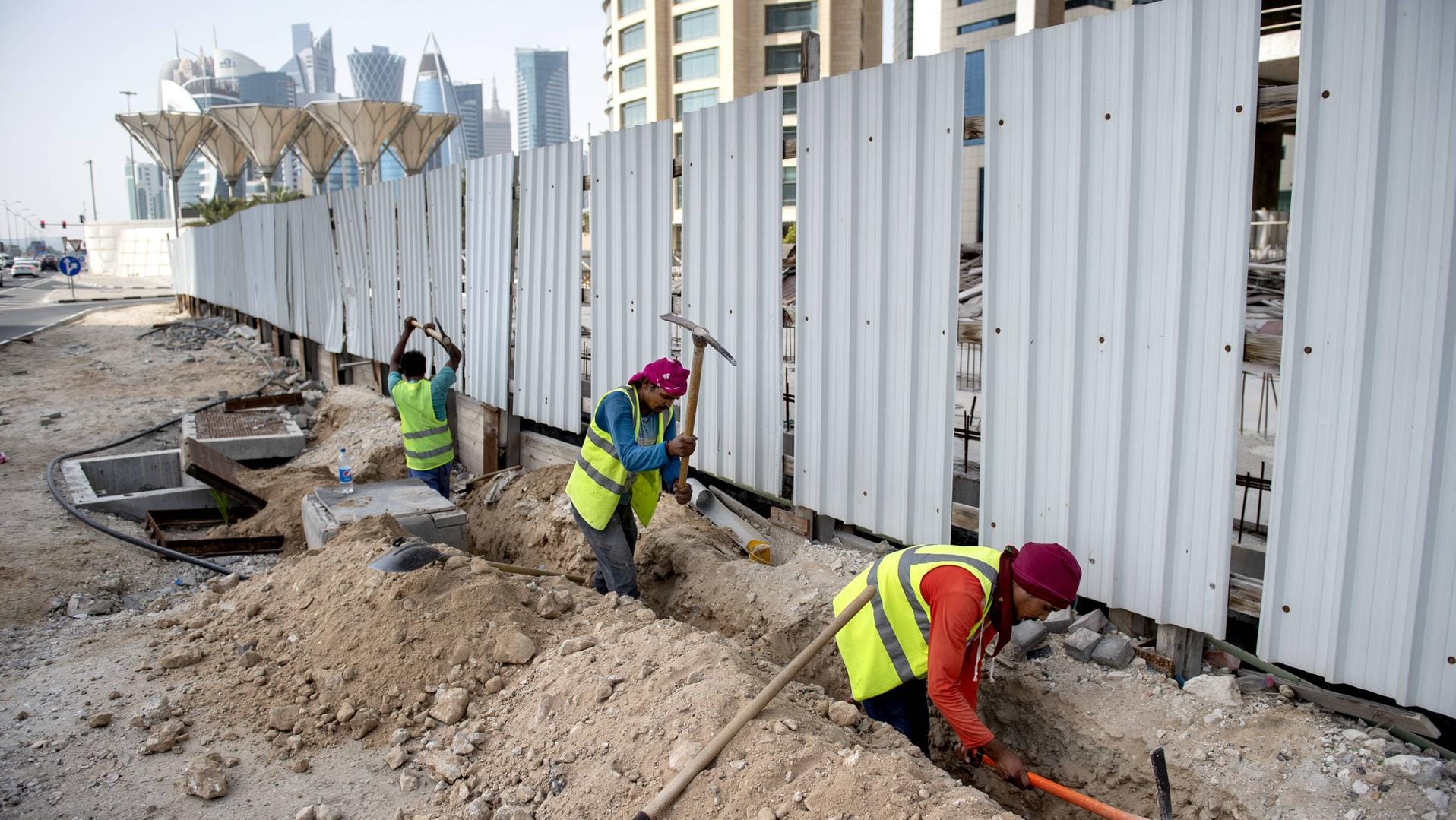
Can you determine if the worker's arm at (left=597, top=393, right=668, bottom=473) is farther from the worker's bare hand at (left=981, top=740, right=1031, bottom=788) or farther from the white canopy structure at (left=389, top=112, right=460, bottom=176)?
the white canopy structure at (left=389, top=112, right=460, bottom=176)

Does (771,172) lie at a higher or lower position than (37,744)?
higher

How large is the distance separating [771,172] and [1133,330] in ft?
7.64

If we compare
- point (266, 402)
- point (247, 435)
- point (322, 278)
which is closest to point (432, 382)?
point (247, 435)

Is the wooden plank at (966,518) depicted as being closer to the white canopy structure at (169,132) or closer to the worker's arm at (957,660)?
the worker's arm at (957,660)

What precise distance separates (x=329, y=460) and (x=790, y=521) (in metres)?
6.22

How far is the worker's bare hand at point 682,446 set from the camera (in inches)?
191

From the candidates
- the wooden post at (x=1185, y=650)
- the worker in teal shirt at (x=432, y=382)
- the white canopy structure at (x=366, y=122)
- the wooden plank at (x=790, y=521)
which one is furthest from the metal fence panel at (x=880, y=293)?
the white canopy structure at (x=366, y=122)

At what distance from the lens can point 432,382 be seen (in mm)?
7625

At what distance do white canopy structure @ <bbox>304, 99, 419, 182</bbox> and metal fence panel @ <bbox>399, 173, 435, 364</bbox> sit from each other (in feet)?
79.8

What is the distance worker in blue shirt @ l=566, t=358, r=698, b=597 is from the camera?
4930 millimetres

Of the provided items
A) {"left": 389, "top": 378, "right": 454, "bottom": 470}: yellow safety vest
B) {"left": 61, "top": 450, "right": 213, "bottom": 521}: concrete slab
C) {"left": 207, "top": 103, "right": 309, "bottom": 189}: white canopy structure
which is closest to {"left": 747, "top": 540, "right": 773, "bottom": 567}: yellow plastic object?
{"left": 389, "top": 378, "right": 454, "bottom": 470}: yellow safety vest

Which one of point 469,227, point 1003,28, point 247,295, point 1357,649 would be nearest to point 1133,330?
point 1357,649

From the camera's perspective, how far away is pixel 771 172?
535 cm

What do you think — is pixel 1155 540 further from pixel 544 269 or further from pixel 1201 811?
pixel 544 269
